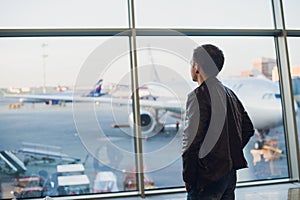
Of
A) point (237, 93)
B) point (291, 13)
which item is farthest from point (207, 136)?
point (291, 13)

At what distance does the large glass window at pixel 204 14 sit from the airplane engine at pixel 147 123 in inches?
34.9

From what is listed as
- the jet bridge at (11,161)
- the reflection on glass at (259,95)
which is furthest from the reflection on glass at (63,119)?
the reflection on glass at (259,95)

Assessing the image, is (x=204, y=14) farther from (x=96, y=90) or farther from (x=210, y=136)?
(x=210, y=136)

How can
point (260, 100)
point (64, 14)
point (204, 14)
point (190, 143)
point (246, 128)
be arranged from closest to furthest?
point (190, 143), point (246, 128), point (64, 14), point (204, 14), point (260, 100)

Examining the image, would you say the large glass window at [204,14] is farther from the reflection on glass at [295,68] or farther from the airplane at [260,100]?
the airplane at [260,100]

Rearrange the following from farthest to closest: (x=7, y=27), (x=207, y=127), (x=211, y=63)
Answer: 1. (x=7, y=27)
2. (x=211, y=63)
3. (x=207, y=127)

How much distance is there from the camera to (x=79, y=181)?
10.4 ft

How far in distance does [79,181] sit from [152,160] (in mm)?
742

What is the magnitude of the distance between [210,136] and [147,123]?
69.8 inches

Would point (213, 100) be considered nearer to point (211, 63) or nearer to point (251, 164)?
point (211, 63)

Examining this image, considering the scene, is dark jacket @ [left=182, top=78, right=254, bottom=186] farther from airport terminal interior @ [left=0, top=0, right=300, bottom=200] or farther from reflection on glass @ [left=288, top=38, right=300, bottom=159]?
reflection on glass @ [left=288, top=38, right=300, bottom=159]

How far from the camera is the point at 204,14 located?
3.45m

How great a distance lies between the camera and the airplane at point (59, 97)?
10.3ft

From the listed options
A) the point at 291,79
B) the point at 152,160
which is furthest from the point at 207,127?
the point at 291,79
